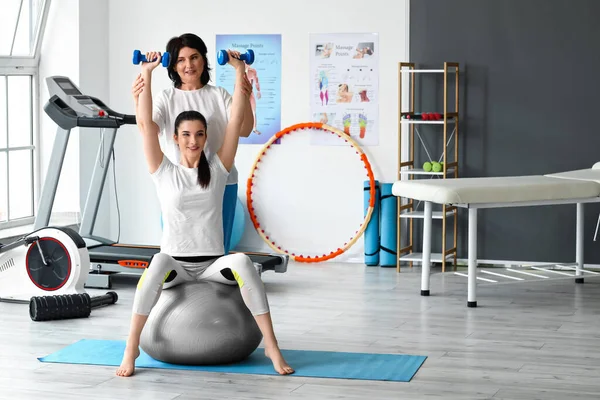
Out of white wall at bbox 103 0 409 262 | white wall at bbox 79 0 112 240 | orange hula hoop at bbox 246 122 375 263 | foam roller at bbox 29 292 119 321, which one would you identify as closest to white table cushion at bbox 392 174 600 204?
orange hula hoop at bbox 246 122 375 263

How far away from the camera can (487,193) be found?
5.31 metres

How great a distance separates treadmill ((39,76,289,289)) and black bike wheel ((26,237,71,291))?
21 cm

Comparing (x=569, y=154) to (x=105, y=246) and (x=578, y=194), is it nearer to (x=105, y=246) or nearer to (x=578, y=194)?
(x=578, y=194)

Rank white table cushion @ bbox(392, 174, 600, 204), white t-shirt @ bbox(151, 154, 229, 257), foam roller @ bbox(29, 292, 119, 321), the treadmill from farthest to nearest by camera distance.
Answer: the treadmill, white table cushion @ bbox(392, 174, 600, 204), foam roller @ bbox(29, 292, 119, 321), white t-shirt @ bbox(151, 154, 229, 257)

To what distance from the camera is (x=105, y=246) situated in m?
6.46

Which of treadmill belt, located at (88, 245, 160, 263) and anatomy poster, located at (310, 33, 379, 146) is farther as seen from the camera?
anatomy poster, located at (310, 33, 379, 146)

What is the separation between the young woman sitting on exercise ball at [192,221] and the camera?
13.0ft

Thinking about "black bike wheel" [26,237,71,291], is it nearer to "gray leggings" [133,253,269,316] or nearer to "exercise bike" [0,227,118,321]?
"exercise bike" [0,227,118,321]

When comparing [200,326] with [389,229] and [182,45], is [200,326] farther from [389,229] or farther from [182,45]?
[389,229]

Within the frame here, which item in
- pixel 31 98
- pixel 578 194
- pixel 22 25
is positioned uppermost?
pixel 22 25

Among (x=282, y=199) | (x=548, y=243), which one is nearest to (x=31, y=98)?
(x=282, y=199)

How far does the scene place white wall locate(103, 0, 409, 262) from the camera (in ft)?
23.0

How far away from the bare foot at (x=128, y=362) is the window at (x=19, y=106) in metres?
3.35

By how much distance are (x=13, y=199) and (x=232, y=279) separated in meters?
3.60
